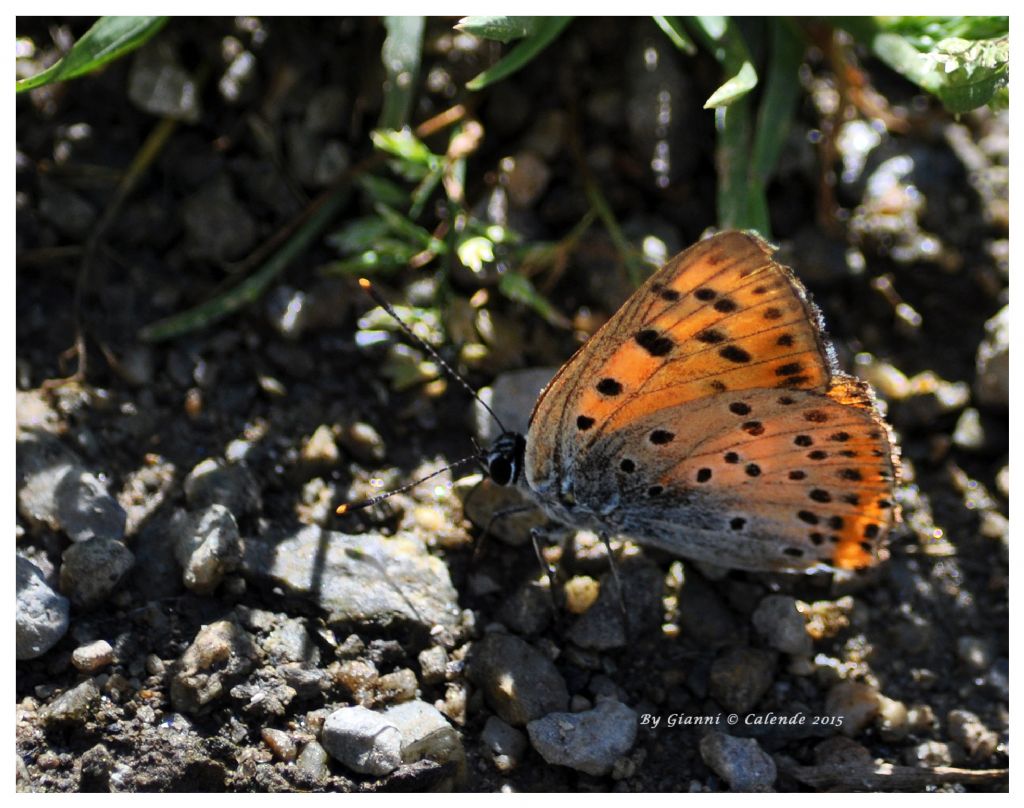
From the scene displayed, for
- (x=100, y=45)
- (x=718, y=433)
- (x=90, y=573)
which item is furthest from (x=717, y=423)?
(x=100, y=45)

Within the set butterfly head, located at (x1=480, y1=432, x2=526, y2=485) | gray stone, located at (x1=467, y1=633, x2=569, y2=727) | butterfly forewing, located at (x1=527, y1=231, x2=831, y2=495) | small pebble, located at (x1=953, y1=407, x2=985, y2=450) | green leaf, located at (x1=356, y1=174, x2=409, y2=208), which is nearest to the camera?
butterfly forewing, located at (x1=527, y1=231, x2=831, y2=495)

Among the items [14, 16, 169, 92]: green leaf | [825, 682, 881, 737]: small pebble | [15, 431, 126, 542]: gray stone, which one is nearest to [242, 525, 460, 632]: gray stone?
[15, 431, 126, 542]: gray stone

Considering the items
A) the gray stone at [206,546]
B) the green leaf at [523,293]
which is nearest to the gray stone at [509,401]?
the green leaf at [523,293]

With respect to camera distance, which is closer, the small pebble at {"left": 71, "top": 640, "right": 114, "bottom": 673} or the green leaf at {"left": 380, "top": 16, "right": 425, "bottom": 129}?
the small pebble at {"left": 71, "top": 640, "right": 114, "bottom": 673}

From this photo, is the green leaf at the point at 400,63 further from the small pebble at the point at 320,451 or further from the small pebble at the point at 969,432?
the small pebble at the point at 969,432

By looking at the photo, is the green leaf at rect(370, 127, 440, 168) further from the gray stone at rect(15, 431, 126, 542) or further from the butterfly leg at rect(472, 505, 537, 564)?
the gray stone at rect(15, 431, 126, 542)

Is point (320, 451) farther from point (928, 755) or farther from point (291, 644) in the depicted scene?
point (928, 755)
